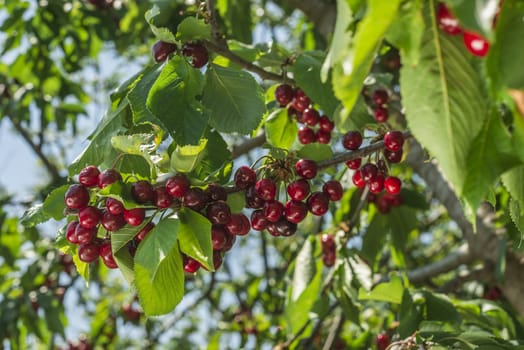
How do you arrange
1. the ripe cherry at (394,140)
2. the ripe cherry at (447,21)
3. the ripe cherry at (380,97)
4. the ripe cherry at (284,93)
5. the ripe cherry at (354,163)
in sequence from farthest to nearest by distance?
the ripe cherry at (380,97) < the ripe cherry at (284,93) < the ripe cherry at (354,163) < the ripe cherry at (394,140) < the ripe cherry at (447,21)

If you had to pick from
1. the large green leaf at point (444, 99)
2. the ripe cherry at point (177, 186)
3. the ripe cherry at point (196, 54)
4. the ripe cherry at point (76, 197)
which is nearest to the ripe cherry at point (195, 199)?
the ripe cherry at point (177, 186)

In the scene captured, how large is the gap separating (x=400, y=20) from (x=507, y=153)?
25 cm

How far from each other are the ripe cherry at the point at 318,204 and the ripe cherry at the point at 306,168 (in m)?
0.09

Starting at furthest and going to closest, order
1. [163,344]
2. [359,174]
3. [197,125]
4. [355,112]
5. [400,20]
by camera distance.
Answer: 1. [163,344]
2. [355,112]
3. [359,174]
4. [197,125]
5. [400,20]

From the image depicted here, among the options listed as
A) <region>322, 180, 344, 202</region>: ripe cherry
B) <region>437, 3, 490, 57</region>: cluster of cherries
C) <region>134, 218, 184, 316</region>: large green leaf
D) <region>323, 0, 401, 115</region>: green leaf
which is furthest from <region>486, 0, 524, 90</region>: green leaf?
<region>322, 180, 344, 202</region>: ripe cherry

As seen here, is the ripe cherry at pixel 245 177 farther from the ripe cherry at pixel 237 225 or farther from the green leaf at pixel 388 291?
the green leaf at pixel 388 291

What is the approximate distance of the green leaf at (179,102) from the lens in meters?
1.54

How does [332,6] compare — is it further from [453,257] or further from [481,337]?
[481,337]

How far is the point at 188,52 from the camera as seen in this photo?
5.84ft

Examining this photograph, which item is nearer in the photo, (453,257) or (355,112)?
(355,112)

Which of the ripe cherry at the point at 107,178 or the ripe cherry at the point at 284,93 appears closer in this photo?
the ripe cherry at the point at 107,178

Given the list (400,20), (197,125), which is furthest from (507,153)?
(197,125)

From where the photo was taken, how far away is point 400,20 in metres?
0.92

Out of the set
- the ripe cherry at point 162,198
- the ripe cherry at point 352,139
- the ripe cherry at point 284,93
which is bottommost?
the ripe cherry at point 284,93
